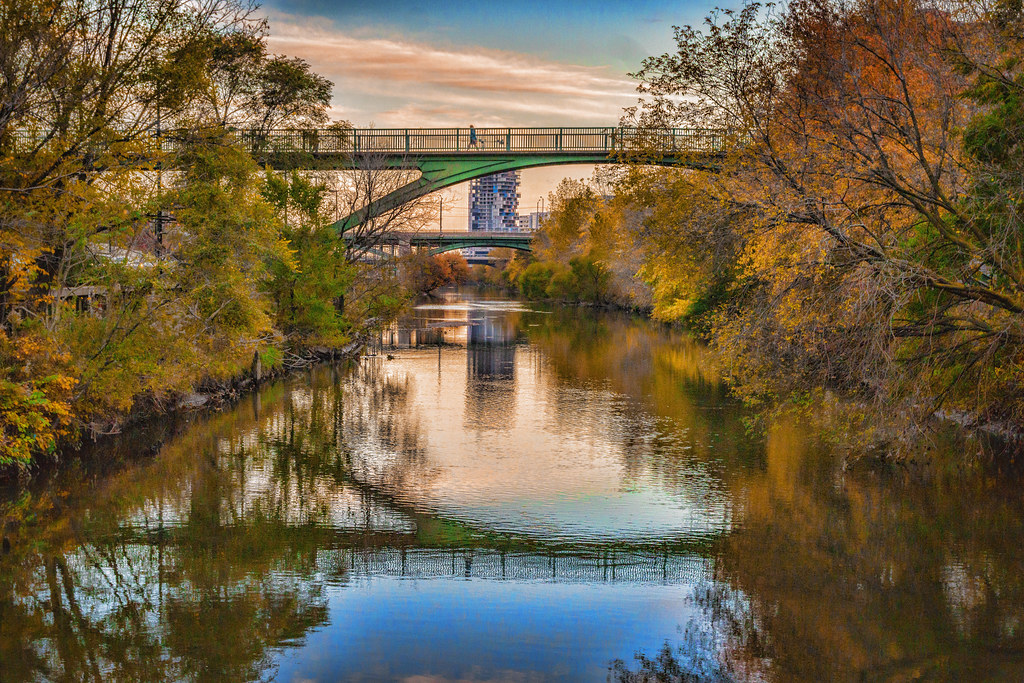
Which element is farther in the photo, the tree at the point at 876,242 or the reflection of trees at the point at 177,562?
the tree at the point at 876,242

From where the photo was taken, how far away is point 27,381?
63.9ft

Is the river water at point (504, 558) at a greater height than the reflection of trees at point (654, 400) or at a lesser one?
lesser

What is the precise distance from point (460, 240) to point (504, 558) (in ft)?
265

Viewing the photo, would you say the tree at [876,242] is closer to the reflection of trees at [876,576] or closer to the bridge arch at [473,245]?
the reflection of trees at [876,576]

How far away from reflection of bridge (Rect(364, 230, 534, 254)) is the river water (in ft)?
116

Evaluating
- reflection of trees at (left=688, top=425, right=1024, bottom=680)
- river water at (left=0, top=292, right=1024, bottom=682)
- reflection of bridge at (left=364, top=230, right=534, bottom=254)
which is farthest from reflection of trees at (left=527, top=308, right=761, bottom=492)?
reflection of bridge at (left=364, top=230, right=534, bottom=254)

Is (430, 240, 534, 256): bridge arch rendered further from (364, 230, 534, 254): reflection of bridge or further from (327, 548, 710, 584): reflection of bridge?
(327, 548, 710, 584): reflection of bridge

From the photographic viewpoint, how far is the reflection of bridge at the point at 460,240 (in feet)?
236

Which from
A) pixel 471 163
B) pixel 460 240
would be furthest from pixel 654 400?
pixel 460 240

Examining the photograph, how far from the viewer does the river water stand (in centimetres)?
1182

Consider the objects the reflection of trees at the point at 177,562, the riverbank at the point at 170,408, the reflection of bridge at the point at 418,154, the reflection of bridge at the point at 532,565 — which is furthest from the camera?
the reflection of bridge at the point at 418,154

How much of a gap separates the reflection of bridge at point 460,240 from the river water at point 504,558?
35247mm

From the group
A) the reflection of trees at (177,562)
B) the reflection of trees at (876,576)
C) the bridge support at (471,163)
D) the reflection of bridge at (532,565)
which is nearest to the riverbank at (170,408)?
the reflection of trees at (177,562)

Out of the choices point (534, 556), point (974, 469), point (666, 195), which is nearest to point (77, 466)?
point (534, 556)
